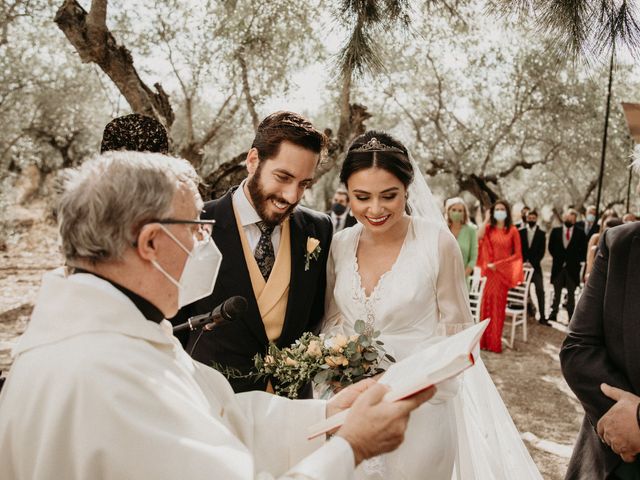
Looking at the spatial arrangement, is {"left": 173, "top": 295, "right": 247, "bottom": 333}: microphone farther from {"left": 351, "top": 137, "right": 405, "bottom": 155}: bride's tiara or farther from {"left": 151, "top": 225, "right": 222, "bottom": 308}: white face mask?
{"left": 351, "top": 137, "right": 405, "bottom": 155}: bride's tiara

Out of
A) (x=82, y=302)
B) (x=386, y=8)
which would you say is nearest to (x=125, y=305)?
(x=82, y=302)

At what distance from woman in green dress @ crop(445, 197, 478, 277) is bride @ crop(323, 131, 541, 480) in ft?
18.0

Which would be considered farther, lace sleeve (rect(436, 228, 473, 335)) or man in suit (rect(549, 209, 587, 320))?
man in suit (rect(549, 209, 587, 320))

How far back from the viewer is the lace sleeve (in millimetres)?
3113

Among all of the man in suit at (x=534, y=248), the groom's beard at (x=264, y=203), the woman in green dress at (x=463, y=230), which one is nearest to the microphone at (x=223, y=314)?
the groom's beard at (x=264, y=203)

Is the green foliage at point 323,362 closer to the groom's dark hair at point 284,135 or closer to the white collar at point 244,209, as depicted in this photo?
the white collar at point 244,209

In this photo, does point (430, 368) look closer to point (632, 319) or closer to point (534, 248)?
point (632, 319)

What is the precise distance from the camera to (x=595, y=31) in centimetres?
365

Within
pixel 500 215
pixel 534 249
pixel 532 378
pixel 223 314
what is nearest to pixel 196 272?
pixel 223 314

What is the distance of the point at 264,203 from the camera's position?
296 centimetres

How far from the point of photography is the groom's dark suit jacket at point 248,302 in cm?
278

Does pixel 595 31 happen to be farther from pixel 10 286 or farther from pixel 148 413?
pixel 10 286

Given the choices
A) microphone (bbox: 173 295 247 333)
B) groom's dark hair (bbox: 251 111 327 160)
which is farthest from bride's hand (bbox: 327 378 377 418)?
groom's dark hair (bbox: 251 111 327 160)

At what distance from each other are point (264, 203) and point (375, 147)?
0.76 m
